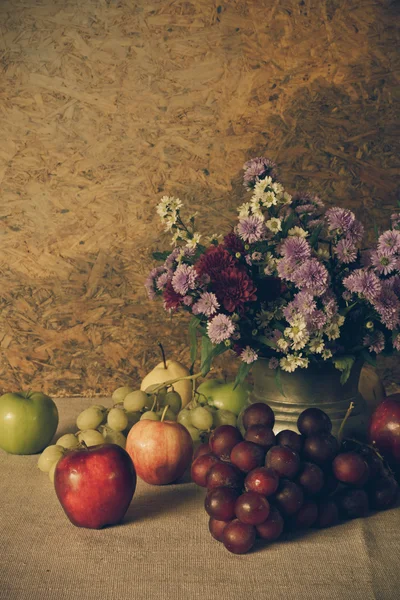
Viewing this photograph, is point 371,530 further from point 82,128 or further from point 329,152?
point 82,128

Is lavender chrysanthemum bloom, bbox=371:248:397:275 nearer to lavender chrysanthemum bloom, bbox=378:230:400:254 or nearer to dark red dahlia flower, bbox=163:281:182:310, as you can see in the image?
lavender chrysanthemum bloom, bbox=378:230:400:254

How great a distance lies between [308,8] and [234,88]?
28 cm

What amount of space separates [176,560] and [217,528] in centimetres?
8

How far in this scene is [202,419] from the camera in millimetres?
1408

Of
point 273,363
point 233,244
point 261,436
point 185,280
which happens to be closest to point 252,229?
point 233,244

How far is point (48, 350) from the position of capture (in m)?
1.94

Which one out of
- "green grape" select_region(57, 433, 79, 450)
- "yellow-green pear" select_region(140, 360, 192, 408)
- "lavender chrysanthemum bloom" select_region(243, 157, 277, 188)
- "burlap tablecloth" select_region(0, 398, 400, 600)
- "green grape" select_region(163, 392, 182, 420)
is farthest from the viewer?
"yellow-green pear" select_region(140, 360, 192, 408)

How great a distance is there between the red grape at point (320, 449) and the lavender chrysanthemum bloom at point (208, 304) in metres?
0.27

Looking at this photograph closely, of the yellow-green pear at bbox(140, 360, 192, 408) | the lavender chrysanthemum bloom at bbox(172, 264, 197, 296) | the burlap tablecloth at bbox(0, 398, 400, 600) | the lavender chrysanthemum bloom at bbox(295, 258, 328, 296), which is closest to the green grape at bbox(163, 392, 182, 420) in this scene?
the yellow-green pear at bbox(140, 360, 192, 408)

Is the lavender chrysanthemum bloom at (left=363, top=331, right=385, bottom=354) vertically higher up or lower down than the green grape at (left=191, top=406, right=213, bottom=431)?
higher up

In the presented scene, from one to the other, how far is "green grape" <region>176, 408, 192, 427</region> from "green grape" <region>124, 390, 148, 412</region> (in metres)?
0.08

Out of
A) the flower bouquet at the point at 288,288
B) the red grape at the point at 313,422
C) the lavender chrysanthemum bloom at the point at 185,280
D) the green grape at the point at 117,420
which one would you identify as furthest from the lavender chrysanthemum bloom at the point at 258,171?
the green grape at the point at 117,420

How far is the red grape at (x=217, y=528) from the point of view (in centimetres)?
108

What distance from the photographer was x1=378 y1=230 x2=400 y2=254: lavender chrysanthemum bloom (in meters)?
1.18
